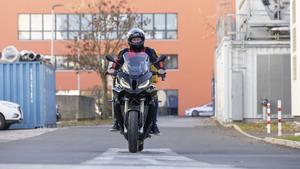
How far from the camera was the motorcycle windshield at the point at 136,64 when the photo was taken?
13258 mm

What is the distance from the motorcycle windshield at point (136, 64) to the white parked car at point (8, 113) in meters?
16.1

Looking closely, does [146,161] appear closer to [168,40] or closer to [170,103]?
[168,40]

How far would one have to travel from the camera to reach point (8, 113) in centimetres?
2894

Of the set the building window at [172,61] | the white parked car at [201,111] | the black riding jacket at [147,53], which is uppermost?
the building window at [172,61]

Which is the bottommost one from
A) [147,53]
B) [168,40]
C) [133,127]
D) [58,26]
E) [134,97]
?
[133,127]

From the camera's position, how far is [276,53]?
32906mm

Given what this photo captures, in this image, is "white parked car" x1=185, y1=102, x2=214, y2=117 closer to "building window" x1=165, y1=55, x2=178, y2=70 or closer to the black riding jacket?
"building window" x1=165, y1=55, x2=178, y2=70

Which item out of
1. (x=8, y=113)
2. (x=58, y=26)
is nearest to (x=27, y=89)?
(x=8, y=113)

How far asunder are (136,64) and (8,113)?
16463mm

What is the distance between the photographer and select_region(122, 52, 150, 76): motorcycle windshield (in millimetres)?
13258

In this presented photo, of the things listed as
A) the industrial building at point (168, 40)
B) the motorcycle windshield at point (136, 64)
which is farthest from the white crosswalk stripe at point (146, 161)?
the industrial building at point (168, 40)

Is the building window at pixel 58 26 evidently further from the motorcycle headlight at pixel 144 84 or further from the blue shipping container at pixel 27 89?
the motorcycle headlight at pixel 144 84

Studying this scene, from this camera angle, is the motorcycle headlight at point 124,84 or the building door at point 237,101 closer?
the motorcycle headlight at point 124,84

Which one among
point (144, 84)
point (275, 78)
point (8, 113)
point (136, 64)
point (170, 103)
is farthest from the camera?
point (170, 103)
